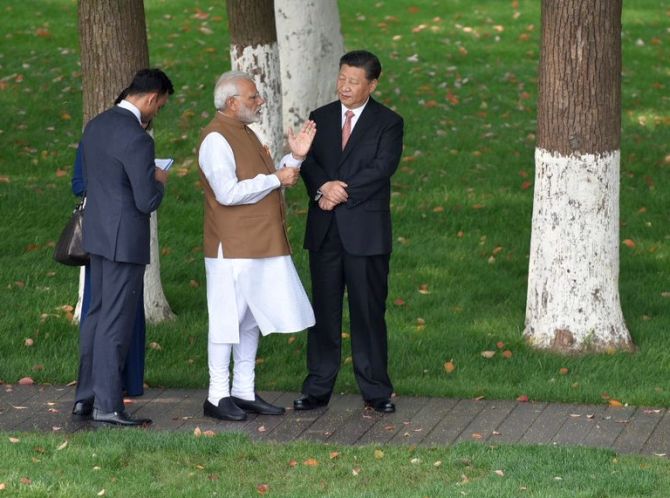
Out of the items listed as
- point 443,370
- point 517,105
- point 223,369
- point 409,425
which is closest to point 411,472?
point 409,425

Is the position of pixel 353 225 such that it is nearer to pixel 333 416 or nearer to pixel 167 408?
pixel 333 416

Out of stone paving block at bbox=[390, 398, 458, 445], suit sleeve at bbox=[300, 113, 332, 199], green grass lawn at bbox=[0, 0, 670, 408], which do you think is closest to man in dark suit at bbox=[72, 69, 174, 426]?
suit sleeve at bbox=[300, 113, 332, 199]

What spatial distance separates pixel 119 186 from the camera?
723 cm

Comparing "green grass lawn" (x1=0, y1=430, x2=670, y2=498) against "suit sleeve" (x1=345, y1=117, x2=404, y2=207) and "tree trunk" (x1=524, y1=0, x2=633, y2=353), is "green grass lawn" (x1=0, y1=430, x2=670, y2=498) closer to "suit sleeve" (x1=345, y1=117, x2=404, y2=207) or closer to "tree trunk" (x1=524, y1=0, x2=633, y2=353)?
"suit sleeve" (x1=345, y1=117, x2=404, y2=207)

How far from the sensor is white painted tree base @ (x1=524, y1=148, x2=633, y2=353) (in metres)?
→ 8.79

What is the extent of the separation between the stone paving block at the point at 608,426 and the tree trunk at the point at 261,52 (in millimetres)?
5550

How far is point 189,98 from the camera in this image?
1582 cm

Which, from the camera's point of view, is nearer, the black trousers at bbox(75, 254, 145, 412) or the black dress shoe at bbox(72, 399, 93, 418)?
the black trousers at bbox(75, 254, 145, 412)

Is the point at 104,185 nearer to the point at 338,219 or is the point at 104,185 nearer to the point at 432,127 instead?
the point at 338,219

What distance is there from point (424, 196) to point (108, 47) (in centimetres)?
443

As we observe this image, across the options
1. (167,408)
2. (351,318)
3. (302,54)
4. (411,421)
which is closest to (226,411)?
(167,408)

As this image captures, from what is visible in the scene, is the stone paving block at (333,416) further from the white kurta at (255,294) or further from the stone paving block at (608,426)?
the stone paving block at (608,426)

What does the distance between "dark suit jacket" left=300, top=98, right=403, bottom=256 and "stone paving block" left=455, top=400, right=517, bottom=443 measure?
1088 mm

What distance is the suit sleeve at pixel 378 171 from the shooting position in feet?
24.7
